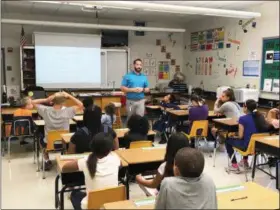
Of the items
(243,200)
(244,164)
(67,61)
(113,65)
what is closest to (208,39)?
(113,65)

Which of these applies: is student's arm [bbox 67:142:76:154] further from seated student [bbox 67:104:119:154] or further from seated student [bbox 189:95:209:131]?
seated student [bbox 189:95:209:131]

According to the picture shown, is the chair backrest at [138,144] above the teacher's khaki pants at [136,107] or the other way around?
the other way around

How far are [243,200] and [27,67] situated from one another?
6.69 meters

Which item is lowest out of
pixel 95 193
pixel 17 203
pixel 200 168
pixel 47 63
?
pixel 17 203

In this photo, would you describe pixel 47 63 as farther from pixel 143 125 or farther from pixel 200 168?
pixel 200 168

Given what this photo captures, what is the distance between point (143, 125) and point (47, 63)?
15.4 feet

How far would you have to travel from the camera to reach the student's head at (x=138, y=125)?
337 cm

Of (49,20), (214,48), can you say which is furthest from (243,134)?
(49,20)

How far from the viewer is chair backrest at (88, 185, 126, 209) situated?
1850 mm

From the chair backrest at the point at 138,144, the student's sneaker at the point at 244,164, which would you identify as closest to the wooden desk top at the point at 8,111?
the chair backrest at the point at 138,144

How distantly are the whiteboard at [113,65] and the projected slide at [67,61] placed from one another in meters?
0.24

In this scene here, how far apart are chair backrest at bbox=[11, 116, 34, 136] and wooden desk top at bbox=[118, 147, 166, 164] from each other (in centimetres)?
217

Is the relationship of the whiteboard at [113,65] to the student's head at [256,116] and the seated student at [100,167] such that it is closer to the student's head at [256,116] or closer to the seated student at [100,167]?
the student's head at [256,116]

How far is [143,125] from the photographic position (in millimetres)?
3418
